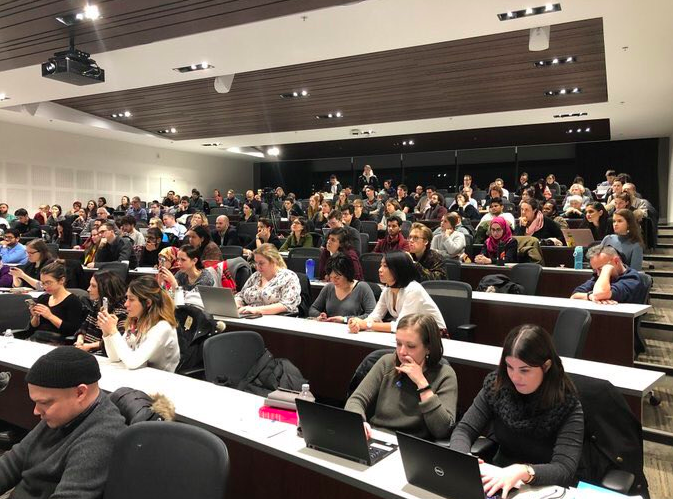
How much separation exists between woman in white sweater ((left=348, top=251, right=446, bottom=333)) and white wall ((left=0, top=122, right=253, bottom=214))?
1275 cm

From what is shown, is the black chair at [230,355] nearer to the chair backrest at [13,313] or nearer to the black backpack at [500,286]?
the chair backrest at [13,313]

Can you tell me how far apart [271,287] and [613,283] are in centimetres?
271

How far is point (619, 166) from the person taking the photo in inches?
573

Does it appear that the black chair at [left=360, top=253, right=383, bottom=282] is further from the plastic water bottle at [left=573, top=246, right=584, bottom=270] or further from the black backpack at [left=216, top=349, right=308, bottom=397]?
the black backpack at [left=216, top=349, right=308, bottom=397]

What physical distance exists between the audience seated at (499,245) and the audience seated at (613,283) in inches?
69.7

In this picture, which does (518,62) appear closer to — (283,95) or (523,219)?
(523,219)

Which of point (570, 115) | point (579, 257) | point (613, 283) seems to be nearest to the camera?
point (613, 283)

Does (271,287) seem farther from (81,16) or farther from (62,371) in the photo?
(81,16)

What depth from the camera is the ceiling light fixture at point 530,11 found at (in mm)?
5160

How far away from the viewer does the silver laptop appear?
6.46 m

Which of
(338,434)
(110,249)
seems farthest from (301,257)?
(338,434)

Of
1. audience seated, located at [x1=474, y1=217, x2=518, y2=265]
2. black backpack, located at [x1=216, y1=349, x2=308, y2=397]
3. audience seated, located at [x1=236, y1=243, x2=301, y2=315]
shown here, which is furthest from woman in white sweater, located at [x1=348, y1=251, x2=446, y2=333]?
audience seated, located at [x1=474, y1=217, x2=518, y2=265]

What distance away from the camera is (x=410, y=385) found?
242 cm

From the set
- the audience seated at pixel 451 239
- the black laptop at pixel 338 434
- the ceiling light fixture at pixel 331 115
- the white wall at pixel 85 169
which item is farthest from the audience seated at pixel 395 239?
the white wall at pixel 85 169
